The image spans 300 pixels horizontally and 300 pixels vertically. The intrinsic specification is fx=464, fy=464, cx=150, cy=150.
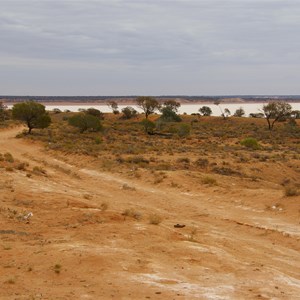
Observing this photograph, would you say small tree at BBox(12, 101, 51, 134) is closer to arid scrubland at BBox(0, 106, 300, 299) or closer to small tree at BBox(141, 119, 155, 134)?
small tree at BBox(141, 119, 155, 134)

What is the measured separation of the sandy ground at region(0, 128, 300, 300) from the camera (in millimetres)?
8039

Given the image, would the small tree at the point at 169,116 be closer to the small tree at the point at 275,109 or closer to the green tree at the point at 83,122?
the small tree at the point at 275,109

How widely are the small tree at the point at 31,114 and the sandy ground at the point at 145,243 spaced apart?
75.7 feet

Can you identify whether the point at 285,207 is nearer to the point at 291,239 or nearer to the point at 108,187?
the point at 291,239

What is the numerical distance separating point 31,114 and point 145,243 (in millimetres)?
34285

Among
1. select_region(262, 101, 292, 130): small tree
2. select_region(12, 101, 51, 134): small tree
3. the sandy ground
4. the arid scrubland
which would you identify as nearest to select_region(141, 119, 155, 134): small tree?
select_region(12, 101, 51, 134): small tree

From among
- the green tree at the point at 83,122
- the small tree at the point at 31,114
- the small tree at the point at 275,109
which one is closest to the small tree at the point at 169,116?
the small tree at the point at 275,109

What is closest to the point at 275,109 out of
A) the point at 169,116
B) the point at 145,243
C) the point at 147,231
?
the point at 169,116

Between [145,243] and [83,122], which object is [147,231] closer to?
[145,243]

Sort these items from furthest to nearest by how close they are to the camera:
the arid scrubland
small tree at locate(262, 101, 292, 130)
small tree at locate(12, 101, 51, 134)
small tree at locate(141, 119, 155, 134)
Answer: small tree at locate(262, 101, 292, 130) < small tree at locate(141, 119, 155, 134) < small tree at locate(12, 101, 51, 134) < the arid scrubland

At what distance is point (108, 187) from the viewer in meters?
20.4

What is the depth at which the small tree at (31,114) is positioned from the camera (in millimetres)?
42188

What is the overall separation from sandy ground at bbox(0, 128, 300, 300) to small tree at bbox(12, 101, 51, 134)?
23080 millimetres

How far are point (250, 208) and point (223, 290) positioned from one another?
30.8 ft
